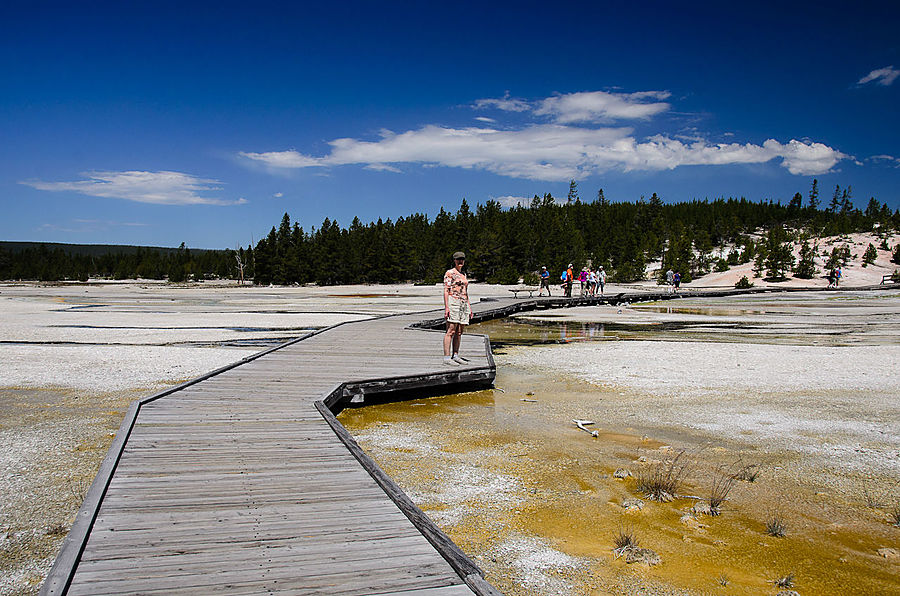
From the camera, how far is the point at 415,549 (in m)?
3.81

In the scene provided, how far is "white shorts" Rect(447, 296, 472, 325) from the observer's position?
35.2 feet

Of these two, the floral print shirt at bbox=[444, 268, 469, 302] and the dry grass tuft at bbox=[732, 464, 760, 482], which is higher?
the floral print shirt at bbox=[444, 268, 469, 302]

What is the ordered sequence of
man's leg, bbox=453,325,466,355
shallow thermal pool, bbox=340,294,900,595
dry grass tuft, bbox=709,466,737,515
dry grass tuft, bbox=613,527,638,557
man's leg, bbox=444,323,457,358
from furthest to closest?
1. man's leg, bbox=453,325,466,355
2. man's leg, bbox=444,323,457,358
3. dry grass tuft, bbox=709,466,737,515
4. dry grass tuft, bbox=613,527,638,557
5. shallow thermal pool, bbox=340,294,900,595

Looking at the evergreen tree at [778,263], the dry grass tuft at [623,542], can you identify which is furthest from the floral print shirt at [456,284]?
the evergreen tree at [778,263]

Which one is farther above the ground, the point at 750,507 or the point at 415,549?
the point at 415,549

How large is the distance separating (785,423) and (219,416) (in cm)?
764

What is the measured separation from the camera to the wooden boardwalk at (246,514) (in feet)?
11.1

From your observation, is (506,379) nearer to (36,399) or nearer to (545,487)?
(545,487)

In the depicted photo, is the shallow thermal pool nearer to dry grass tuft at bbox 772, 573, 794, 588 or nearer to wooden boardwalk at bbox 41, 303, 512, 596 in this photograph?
dry grass tuft at bbox 772, 573, 794, 588

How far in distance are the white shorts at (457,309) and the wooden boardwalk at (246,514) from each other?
320 cm

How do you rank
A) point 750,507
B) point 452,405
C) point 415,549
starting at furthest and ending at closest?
point 452,405 → point 750,507 → point 415,549

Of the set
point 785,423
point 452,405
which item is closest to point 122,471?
point 452,405

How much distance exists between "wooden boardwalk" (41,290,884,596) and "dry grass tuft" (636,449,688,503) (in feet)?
8.88

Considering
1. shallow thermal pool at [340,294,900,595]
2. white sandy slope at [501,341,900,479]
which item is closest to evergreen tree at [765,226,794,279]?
white sandy slope at [501,341,900,479]
